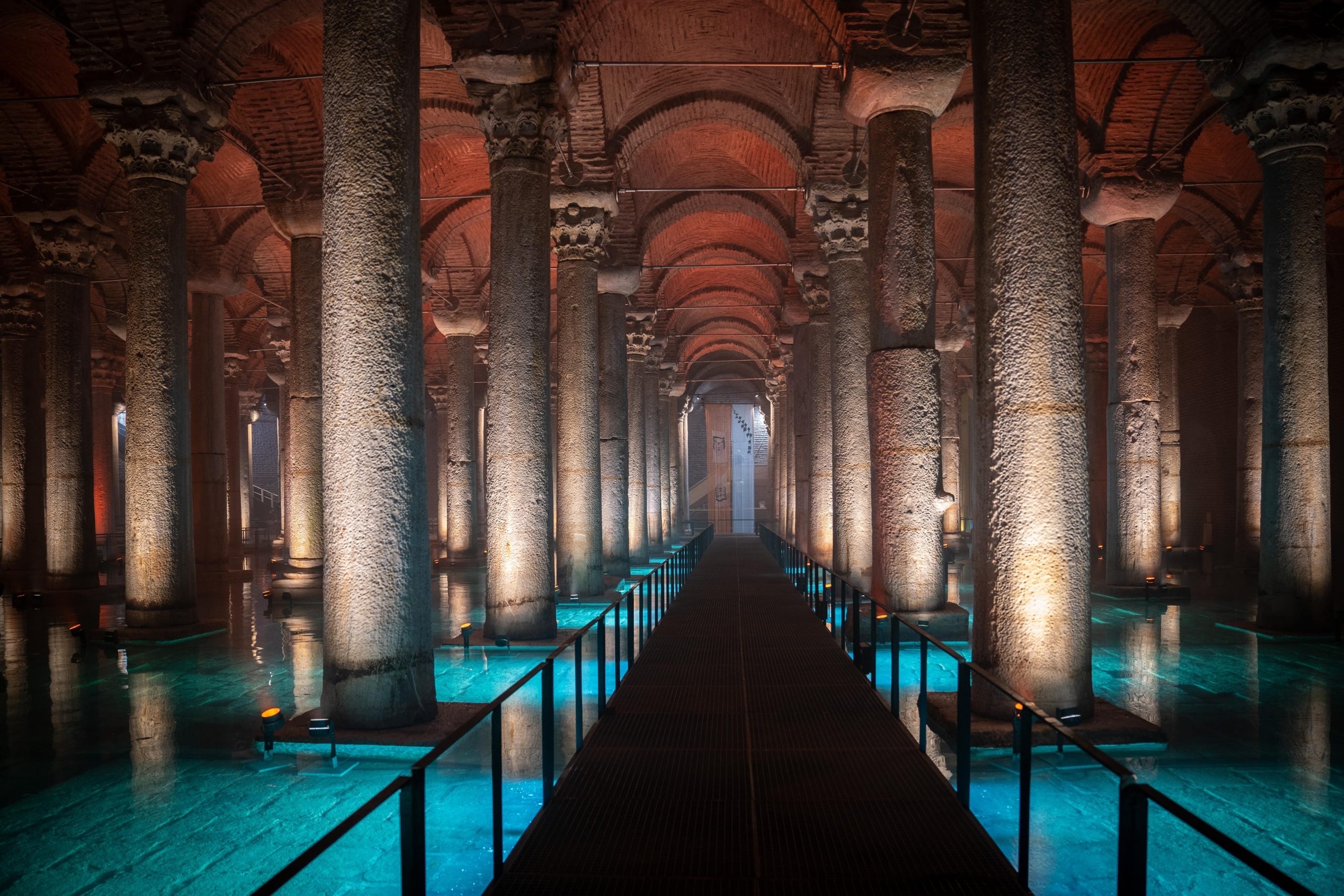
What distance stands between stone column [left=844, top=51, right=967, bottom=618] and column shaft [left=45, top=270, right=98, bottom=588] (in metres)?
11.5

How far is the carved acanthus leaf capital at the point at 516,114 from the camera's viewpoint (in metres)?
8.95

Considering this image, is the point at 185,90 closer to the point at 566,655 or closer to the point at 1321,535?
the point at 566,655

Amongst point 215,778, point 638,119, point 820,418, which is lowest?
point 215,778

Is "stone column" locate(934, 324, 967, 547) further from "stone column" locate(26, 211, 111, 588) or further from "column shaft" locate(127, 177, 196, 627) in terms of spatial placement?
"stone column" locate(26, 211, 111, 588)

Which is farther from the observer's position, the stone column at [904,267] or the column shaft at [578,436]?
the column shaft at [578,436]

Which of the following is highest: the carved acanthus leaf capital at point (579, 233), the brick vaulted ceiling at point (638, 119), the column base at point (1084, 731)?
the brick vaulted ceiling at point (638, 119)

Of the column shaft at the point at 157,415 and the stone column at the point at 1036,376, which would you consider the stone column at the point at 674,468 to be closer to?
the column shaft at the point at 157,415

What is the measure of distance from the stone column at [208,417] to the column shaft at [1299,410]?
15001 millimetres

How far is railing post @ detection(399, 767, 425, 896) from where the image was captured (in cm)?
274

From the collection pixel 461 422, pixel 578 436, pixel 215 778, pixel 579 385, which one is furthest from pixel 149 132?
pixel 461 422

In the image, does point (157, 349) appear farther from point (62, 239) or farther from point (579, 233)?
point (579, 233)

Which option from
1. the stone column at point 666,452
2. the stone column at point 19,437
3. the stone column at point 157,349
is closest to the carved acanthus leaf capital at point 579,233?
the stone column at point 157,349

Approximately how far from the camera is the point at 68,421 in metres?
13.2

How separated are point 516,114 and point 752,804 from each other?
716 cm
